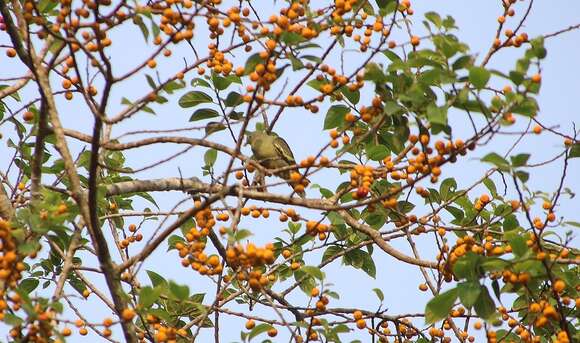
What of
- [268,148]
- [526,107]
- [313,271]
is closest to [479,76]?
[526,107]

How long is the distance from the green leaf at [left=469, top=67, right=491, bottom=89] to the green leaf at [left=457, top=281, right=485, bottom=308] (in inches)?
37.1

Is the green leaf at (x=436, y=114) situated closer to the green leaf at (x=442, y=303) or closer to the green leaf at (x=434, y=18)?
the green leaf at (x=442, y=303)

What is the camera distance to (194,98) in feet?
17.3

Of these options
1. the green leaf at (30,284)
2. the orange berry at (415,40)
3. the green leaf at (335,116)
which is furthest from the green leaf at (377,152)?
the green leaf at (30,284)

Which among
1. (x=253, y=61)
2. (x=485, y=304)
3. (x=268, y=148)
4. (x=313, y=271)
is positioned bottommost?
(x=485, y=304)

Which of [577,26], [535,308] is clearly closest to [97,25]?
[535,308]

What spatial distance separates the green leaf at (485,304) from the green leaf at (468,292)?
0.25 feet

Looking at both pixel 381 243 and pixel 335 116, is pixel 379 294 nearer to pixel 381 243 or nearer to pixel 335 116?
pixel 381 243

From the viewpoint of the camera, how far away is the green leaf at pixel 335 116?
4.94 meters

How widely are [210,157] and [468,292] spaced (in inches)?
86.0

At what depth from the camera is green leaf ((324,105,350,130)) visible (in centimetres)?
494

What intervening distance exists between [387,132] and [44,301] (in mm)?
2626

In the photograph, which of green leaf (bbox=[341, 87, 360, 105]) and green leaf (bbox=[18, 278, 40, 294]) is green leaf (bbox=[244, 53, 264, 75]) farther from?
green leaf (bbox=[18, 278, 40, 294])

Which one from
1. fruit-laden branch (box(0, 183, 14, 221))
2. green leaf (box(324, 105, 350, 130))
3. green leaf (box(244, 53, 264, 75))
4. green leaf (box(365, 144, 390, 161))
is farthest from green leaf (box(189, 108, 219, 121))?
fruit-laden branch (box(0, 183, 14, 221))
